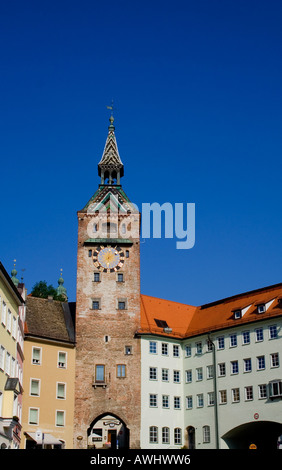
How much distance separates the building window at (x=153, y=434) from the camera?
226 ft

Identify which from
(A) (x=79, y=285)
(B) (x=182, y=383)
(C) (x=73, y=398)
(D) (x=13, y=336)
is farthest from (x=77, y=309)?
(D) (x=13, y=336)

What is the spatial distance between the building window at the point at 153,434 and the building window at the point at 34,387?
1258 centimetres

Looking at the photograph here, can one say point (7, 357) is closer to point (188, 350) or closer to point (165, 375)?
point (165, 375)

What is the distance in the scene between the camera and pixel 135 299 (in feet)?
240

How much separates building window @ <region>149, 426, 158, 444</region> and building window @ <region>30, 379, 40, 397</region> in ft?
41.3

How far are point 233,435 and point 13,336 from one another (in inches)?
1115

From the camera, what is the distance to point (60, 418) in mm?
67000

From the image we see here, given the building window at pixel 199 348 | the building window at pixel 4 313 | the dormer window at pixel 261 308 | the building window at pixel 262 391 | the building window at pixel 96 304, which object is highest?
the building window at pixel 96 304

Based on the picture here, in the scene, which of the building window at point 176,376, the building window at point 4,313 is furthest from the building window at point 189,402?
the building window at point 4,313

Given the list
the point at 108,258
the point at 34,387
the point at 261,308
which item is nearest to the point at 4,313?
the point at 34,387

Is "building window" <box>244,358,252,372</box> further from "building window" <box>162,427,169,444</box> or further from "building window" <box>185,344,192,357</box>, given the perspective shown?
"building window" <box>162,427,169,444</box>

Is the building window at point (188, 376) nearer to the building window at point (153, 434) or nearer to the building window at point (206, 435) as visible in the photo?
the building window at point (206, 435)

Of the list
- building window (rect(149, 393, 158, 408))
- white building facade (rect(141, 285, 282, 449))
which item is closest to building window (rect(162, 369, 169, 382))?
white building facade (rect(141, 285, 282, 449))

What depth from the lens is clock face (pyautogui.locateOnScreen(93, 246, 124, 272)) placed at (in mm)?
73812
